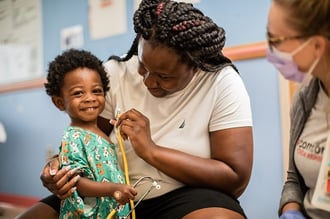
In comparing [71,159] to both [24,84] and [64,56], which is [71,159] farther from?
[24,84]

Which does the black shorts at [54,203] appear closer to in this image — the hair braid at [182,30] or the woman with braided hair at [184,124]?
the woman with braided hair at [184,124]

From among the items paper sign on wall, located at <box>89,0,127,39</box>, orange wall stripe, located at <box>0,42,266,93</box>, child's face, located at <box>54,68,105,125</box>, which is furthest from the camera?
paper sign on wall, located at <box>89,0,127,39</box>

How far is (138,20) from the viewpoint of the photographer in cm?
123

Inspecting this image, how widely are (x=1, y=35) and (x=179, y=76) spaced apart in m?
2.13

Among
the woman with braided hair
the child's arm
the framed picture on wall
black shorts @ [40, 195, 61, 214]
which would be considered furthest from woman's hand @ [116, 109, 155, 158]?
the framed picture on wall

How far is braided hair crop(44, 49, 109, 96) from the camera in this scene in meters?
1.29

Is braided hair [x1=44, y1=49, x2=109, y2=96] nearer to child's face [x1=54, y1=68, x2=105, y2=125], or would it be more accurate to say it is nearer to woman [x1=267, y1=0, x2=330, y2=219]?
child's face [x1=54, y1=68, x2=105, y2=125]

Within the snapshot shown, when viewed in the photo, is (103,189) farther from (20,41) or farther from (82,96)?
(20,41)

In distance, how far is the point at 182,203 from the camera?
1.15 meters

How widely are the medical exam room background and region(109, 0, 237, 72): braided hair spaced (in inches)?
18.1

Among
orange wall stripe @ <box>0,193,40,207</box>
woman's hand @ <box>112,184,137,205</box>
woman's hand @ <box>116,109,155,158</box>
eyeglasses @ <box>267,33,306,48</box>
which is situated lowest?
orange wall stripe @ <box>0,193,40,207</box>

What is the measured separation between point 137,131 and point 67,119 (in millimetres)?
1403

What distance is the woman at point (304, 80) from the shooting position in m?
0.87

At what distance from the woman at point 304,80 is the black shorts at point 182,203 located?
0.15 metres
